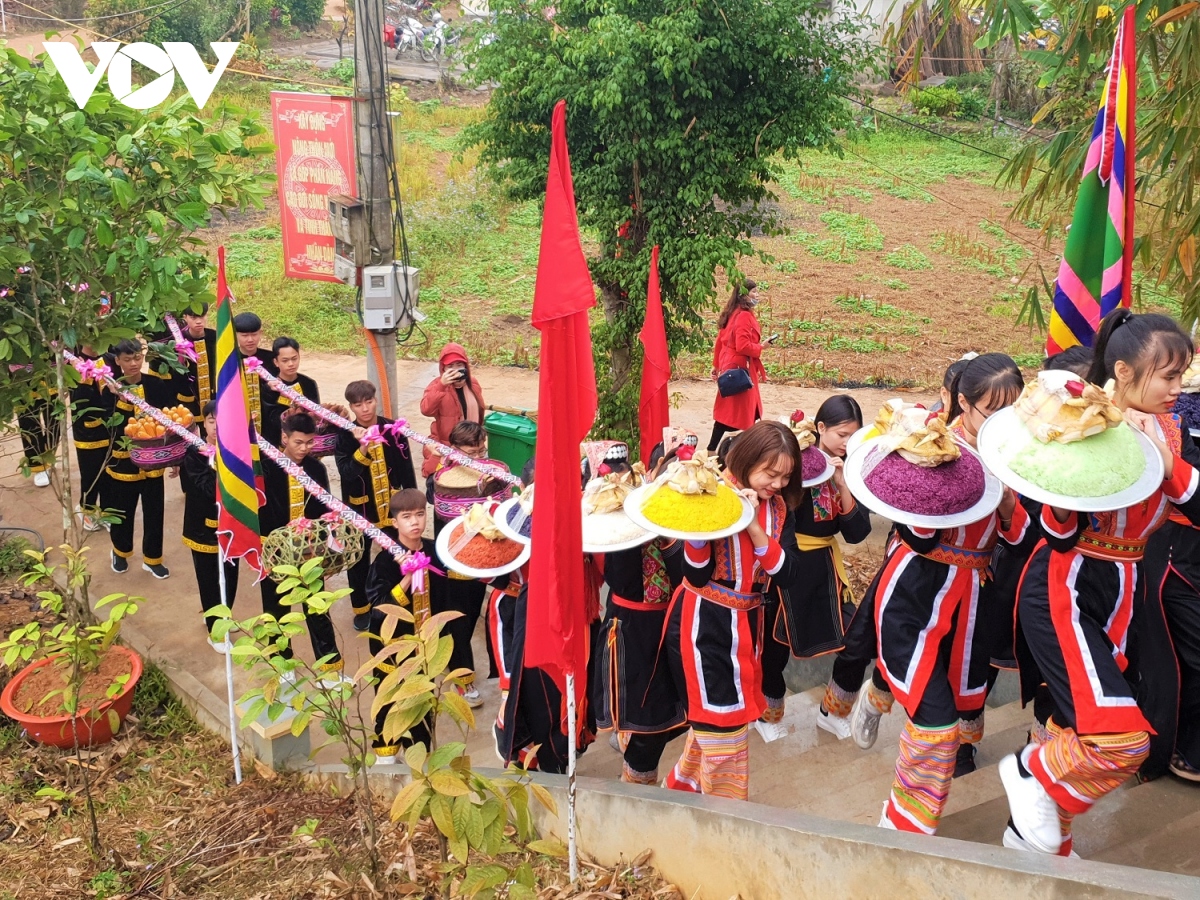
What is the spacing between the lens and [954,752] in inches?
142

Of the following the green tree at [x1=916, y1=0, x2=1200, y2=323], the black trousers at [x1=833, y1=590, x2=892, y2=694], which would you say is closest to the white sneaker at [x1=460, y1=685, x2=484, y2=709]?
the black trousers at [x1=833, y1=590, x2=892, y2=694]

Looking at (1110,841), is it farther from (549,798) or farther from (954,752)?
(549,798)

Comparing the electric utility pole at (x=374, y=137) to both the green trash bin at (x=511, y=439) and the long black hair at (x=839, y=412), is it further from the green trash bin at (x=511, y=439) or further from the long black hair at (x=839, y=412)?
the long black hair at (x=839, y=412)

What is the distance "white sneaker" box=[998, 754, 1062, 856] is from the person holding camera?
446 centimetres

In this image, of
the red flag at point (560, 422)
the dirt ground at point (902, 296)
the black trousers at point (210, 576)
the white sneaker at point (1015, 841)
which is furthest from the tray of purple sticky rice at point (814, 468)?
the dirt ground at point (902, 296)

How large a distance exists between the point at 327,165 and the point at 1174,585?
5.69 m

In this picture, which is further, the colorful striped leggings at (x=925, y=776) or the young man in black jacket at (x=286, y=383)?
the young man in black jacket at (x=286, y=383)

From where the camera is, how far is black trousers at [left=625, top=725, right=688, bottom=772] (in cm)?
421

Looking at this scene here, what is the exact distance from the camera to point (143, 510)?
726 centimetres

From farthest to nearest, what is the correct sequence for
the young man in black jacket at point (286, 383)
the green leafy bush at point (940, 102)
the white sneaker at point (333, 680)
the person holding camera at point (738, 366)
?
the green leafy bush at point (940, 102) < the person holding camera at point (738, 366) < the young man in black jacket at point (286, 383) < the white sneaker at point (333, 680)

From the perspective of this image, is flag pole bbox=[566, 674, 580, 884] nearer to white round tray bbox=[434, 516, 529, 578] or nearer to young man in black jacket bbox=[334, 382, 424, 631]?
white round tray bbox=[434, 516, 529, 578]

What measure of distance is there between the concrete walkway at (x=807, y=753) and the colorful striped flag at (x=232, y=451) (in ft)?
3.70

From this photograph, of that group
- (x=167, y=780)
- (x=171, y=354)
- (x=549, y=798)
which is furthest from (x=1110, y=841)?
(x=171, y=354)

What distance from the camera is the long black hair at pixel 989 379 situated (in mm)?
3863
